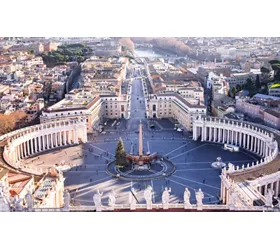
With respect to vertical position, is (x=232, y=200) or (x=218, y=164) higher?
(x=232, y=200)

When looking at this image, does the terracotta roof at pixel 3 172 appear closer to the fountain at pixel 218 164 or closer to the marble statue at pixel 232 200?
the marble statue at pixel 232 200

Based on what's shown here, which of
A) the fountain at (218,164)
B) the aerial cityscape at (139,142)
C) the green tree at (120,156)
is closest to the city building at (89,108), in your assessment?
the aerial cityscape at (139,142)

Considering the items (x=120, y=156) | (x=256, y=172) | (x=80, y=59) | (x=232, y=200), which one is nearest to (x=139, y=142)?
(x=120, y=156)

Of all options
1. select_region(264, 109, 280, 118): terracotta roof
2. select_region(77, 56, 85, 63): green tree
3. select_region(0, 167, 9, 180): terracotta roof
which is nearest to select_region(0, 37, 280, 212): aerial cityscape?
select_region(264, 109, 280, 118): terracotta roof

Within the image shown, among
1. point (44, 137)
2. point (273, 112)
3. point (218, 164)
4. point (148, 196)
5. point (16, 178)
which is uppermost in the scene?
point (273, 112)

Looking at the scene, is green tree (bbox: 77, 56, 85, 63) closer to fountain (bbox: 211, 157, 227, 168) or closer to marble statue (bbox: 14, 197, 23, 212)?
fountain (bbox: 211, 157, 227, 168)

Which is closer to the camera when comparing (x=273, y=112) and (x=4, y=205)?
(x=4, y=205)

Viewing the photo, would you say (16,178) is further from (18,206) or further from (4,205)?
(18,206)
